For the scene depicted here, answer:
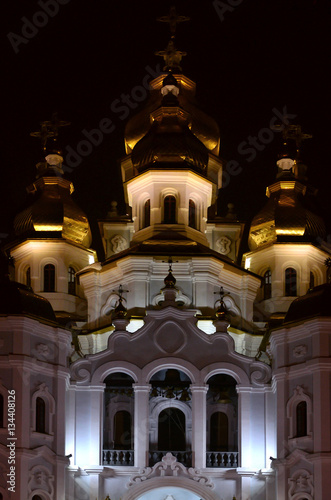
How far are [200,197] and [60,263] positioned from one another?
18.5 ft

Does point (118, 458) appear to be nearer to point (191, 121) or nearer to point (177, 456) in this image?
point (177, 456)

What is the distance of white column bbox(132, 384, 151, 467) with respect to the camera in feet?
159

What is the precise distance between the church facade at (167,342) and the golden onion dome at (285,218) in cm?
6

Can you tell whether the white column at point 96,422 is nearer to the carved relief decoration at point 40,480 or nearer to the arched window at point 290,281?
the carved relief decoration at point 40,480

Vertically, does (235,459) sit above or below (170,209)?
below

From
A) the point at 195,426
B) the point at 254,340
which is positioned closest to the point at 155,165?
the point at 254,340

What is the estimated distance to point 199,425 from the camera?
48.8m

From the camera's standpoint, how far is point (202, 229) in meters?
56.1

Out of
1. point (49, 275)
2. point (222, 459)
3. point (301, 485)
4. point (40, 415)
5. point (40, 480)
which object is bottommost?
point (301, 485)

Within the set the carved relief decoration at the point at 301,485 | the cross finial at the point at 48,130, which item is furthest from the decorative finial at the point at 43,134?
the carved relief decoration at the point at 301,485

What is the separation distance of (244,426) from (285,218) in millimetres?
10406

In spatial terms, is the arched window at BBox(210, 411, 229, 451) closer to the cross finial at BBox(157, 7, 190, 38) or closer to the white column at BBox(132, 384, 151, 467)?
the white column at BBox(132, 384, 151, 467)

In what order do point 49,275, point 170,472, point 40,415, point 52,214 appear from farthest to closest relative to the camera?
point 52,214 → point 49,275 → point 170,472 → point 40,415

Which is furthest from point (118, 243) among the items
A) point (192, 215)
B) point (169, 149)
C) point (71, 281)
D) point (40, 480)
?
point (40, 480)
